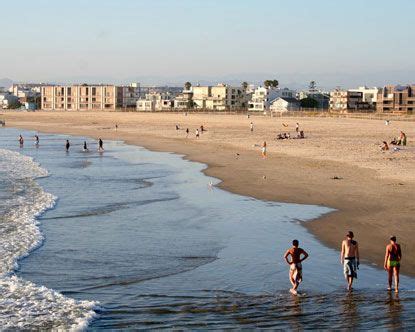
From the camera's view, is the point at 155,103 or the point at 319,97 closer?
the point at 319,97

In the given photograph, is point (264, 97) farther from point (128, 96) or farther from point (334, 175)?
A: point (334, 175)

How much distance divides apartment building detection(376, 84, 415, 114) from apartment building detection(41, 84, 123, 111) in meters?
64.9

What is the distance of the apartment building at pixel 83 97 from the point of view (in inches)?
6535

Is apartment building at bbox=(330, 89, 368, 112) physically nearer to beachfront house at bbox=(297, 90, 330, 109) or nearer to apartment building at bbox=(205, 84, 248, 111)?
beachfront house at bbox=(297, 90, 330, 109)

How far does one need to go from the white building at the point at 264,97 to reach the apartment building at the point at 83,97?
36969 millimetres

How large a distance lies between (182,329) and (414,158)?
30061 millimetres

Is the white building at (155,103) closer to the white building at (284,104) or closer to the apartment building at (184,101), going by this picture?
the apartment building at (184,101)

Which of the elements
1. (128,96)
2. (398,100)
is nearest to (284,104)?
(398,100)

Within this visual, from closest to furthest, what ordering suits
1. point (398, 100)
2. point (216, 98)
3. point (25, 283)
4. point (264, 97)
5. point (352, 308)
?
point (352, 308) → point (25, 283) → point (398, 100) → point (264, 97) → point (216, 98)

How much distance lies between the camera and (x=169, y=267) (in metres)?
15.9

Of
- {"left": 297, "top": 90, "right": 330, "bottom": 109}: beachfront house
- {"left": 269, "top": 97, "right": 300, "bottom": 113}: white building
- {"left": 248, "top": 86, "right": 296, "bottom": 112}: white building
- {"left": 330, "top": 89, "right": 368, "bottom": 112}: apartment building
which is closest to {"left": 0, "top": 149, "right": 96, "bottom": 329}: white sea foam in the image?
{"left": 269, "top": 97, "right": 300, "bottom": 113}: white building

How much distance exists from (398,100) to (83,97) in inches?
3131

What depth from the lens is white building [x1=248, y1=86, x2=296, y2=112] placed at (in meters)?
139

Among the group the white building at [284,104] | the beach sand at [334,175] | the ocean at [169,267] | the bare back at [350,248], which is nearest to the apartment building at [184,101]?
the white building at [284,104]
